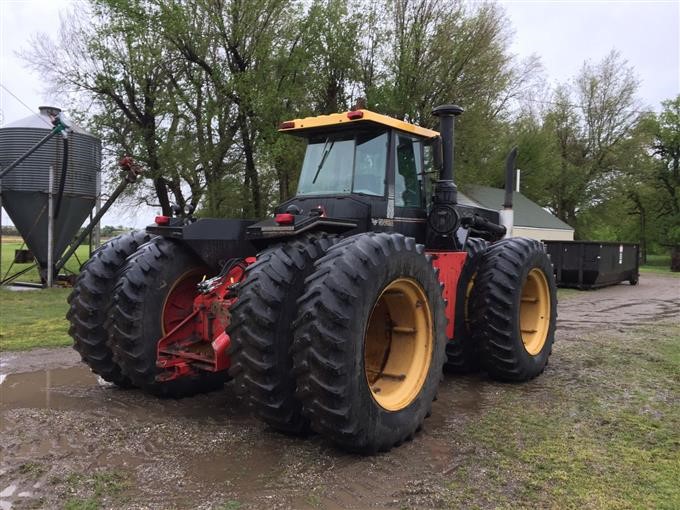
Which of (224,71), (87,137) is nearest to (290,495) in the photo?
(87,137)

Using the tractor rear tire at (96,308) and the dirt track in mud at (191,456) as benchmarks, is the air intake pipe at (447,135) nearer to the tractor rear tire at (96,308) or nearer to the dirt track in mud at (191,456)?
the dirt track in mud at (191,456)

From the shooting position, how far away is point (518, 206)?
33875 mm

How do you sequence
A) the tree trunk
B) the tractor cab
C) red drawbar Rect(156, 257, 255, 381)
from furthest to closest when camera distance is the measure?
the tree trunk
the tractor cab
red drawbar Rect(156, 257, 255, 381)

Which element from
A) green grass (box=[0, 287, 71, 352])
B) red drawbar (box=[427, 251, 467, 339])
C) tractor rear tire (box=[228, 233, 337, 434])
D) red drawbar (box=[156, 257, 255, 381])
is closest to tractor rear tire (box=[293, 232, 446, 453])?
tractor rear tire (box=[228, 233, 337, 434])

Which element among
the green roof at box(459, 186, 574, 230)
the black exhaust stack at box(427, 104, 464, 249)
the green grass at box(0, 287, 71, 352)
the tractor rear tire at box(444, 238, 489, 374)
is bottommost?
the green grass at box(0, 287, 71, 352)

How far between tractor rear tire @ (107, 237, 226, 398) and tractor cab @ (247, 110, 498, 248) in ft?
2.95

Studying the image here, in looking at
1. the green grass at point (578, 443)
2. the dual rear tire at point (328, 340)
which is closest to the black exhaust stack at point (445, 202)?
the dual rear tire at point (328, 340)

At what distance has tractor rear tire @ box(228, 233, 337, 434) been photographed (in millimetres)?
3779

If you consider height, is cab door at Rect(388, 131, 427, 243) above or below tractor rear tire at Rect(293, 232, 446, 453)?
above

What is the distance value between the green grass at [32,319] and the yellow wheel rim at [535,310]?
6.41m

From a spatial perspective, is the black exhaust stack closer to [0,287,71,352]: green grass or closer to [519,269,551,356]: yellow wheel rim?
[519,269,551,356]: yellow wheel rim

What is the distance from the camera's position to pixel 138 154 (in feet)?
61.4

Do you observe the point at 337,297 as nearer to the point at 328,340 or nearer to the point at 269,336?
the point at 328,340

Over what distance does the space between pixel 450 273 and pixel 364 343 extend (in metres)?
2.03
